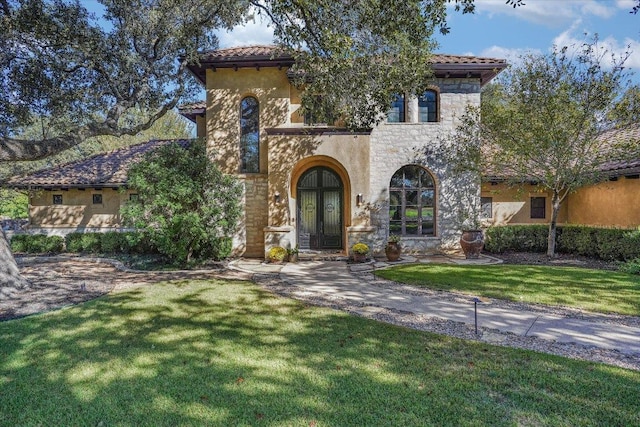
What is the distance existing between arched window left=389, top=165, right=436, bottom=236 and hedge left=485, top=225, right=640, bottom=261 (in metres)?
2.72

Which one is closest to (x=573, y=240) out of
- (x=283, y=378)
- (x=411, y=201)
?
(x=411, y=201)

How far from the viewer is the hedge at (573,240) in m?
11.6

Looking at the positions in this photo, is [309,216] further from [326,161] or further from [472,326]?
[472,326]

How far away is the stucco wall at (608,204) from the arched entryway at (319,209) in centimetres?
1054

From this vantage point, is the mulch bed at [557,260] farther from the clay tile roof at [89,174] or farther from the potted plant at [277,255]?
the clay tile roof at [89,174]

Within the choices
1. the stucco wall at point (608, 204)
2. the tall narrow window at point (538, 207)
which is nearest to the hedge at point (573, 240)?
the stucco wall at point (608, 204)

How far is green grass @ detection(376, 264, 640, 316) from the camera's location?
283 inches

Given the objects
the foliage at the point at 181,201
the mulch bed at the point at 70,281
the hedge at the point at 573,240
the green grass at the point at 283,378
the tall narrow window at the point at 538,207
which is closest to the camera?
the green grass at the point at 283,378

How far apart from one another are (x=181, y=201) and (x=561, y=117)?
12.9 meters

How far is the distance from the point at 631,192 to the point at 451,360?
1301 centimetres

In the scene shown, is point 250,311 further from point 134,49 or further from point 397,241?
point 134,49

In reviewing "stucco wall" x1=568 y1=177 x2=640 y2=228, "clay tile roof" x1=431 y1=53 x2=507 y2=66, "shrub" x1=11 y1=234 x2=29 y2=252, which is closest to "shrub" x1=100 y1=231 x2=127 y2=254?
"shrub" x1=11 y1=234 x2=29 y2=252

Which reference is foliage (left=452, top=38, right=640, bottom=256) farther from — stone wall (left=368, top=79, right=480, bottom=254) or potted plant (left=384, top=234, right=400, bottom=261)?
potted plant (left=384, top=234, right=400, bottom=261)

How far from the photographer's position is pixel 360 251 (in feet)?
40.5
